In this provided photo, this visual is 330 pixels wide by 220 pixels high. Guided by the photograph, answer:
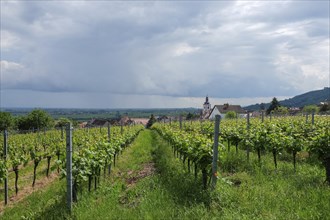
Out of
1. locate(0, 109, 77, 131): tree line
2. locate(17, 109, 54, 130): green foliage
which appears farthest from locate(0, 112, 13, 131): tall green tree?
locate(17, 109, 54, 130): green foliage

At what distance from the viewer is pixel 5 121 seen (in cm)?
7931

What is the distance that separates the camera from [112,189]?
349 inches

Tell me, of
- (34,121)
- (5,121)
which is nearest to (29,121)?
(34,121)

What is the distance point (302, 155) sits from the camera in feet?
39.9

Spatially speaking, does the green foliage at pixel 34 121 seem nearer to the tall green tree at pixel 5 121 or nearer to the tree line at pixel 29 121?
the tree line at pixel 29 121

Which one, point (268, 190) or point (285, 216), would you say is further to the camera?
point (268, 190)

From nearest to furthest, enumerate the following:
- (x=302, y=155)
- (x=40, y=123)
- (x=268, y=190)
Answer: (x=268, y=190)
(x=302, y=155)
(x=40, y=123)

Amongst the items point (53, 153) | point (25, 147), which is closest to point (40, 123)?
point (25, 147)

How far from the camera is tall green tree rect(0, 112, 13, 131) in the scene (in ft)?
258

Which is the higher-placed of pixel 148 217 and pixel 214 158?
pixel 214 158

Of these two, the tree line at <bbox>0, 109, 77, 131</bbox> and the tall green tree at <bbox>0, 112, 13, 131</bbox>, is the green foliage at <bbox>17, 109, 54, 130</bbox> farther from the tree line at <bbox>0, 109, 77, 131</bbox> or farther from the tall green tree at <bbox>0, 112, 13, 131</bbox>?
the tall green tree at <bbox>0, 112, 13, 131</bbox>

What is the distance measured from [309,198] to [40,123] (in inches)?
3347

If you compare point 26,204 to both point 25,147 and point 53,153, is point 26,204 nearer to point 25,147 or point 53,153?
point 53,153

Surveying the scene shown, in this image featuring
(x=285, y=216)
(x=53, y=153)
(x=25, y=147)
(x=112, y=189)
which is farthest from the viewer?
(x=25, y=147)
